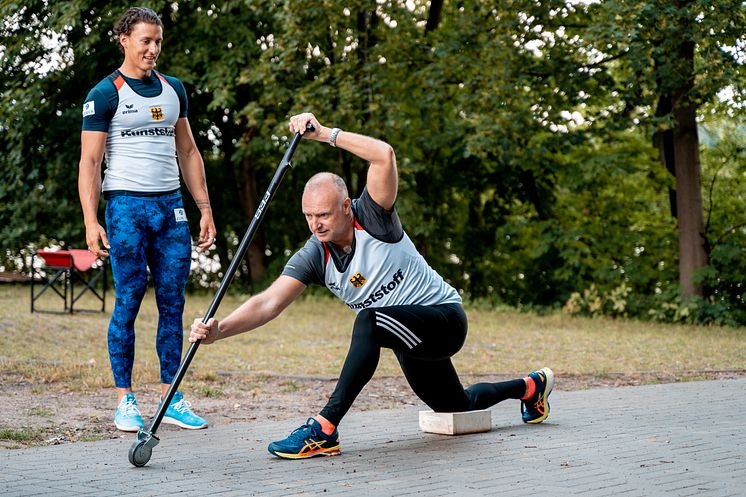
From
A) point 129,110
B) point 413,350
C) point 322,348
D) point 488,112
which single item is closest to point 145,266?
point 129,110

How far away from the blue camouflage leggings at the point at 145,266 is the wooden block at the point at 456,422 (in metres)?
1.48

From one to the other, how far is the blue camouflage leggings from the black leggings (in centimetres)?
135

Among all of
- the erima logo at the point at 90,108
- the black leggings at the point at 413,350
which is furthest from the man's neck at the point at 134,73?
the black leggings at the point at 413,350

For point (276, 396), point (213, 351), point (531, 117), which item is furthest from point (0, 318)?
point (531, 117)

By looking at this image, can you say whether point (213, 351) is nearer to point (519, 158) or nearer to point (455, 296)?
point (455, 296)

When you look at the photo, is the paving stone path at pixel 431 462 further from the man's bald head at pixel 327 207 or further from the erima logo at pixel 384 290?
the man's bald head at pixel 327 207

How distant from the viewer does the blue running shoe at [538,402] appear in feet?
20.1

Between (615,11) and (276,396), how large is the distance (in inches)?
325

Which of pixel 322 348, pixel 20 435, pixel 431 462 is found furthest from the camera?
pixel 322 348

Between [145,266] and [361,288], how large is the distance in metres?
1.46

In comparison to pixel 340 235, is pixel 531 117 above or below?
above

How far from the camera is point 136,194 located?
591 centimetres

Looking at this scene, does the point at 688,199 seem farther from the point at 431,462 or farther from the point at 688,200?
the point at 431,462

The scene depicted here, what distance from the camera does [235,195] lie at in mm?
22828
